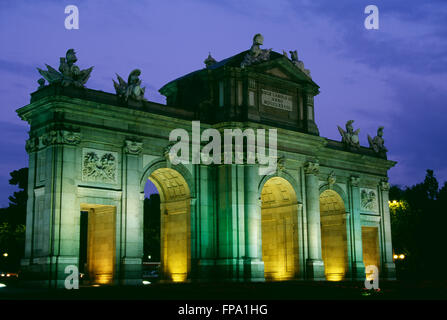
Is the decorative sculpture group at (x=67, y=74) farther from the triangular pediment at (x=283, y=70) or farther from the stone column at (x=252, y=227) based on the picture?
the triangular pediment at (x=283, y=70)

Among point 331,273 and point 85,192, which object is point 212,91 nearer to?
point 85,192

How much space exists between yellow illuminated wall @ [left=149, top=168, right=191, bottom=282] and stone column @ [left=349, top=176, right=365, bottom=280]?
1634cm

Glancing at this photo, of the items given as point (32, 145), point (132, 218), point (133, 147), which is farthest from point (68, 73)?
point (132, 218)

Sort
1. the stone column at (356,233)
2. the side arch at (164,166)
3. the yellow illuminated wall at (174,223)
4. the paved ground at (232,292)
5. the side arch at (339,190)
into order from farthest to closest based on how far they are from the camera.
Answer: the stone column at (356,233) < the side arch at (339,190) < the yellow illuminated wall at (174,223) < the side arch at (164,166) < the paved ground at (232,292)

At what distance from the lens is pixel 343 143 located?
2151 inches

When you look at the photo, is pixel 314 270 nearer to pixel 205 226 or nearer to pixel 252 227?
pixel 252 227

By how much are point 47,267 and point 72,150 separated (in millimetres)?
6883

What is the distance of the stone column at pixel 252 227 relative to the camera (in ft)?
137

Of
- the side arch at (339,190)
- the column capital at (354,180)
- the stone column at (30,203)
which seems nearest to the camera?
the stone column at (30,203)

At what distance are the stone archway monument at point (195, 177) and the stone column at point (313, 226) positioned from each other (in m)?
0.09
